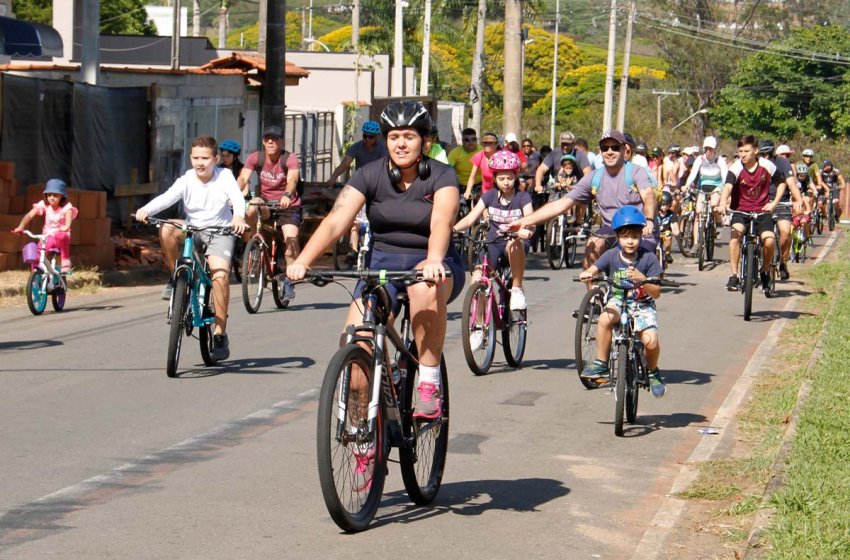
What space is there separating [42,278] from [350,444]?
9.16 m

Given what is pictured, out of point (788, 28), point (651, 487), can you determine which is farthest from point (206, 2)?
point (651, 487)

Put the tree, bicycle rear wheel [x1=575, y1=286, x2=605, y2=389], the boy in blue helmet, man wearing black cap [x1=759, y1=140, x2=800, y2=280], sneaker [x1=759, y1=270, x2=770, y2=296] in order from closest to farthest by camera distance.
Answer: the boy in blue helmet → bicycle rear wheel [x1=575, y1=286, x2=605, y2=389] → man wearing black cap [x1=759, y1=140, x2=800, y2=280] → sneaker [x1=759, y1=270, x2=770, y2=296] → the tree

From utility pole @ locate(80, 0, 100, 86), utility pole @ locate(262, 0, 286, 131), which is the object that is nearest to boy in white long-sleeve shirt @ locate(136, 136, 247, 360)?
utility pole @ locate(80, 0, 100, 86)

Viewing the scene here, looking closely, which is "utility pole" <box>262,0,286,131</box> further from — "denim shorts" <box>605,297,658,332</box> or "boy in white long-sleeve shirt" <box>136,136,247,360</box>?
"denim shorts" <box>605,297,658,332</box>

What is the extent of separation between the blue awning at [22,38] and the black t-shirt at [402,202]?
21.1 metres

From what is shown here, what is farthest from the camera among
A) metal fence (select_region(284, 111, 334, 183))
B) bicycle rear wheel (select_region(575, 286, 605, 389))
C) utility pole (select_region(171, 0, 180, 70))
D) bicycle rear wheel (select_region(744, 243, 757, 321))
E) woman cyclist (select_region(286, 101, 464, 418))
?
utility pole (select_region(171, 0, 180, 70))

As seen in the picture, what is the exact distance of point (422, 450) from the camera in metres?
7.31

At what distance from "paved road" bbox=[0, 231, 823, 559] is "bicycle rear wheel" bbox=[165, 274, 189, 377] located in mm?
195

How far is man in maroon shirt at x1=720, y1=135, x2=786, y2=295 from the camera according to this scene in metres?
16.3

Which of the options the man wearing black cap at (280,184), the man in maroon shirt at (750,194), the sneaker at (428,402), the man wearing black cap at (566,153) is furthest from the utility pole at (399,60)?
the sneaker at (428,402)

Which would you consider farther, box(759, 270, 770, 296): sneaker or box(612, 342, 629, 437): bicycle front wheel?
box(759, 270, 770, 296): sneaker

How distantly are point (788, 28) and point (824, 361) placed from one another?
84.9 m

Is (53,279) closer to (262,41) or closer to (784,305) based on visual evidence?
(784,305)

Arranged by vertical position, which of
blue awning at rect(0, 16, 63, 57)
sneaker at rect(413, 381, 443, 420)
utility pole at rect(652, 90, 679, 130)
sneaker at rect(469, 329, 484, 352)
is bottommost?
sneaker at rect(469, 329, 484, 352)
